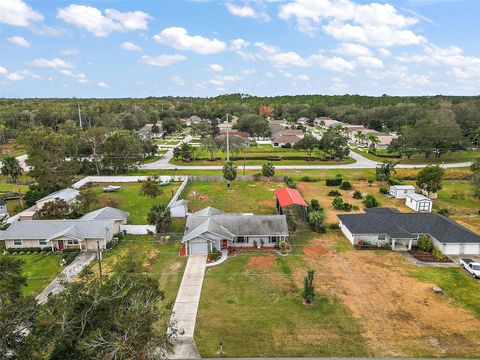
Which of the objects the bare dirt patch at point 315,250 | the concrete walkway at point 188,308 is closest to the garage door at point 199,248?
the concrete walkway at point 188,308

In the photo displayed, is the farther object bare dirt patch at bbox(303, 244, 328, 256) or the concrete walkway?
bare dirt patch at bbox(303, 244, 328, 256)

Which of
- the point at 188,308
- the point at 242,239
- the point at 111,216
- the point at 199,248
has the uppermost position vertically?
the point at 111,216

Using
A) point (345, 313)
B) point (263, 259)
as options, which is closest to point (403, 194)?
point (263, 259)

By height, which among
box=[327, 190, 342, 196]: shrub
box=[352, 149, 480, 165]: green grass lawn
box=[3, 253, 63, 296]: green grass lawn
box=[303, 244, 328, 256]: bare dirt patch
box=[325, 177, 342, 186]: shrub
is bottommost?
box=[3, 253, 63, 296]: green grass lawn

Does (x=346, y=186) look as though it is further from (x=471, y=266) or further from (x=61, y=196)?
(x=61, y=196)

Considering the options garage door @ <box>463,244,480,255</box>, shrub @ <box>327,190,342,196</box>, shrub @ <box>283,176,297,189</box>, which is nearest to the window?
garage door @ <box>463,244,480,255</box>

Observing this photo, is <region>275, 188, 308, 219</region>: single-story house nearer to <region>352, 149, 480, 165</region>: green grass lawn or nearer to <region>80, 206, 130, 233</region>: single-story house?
<region>80, 206, 130, 233</region>: single-story house

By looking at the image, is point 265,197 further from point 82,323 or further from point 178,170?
point 82,323

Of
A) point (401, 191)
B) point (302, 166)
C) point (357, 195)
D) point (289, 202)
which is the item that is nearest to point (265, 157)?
point (302, 166)
